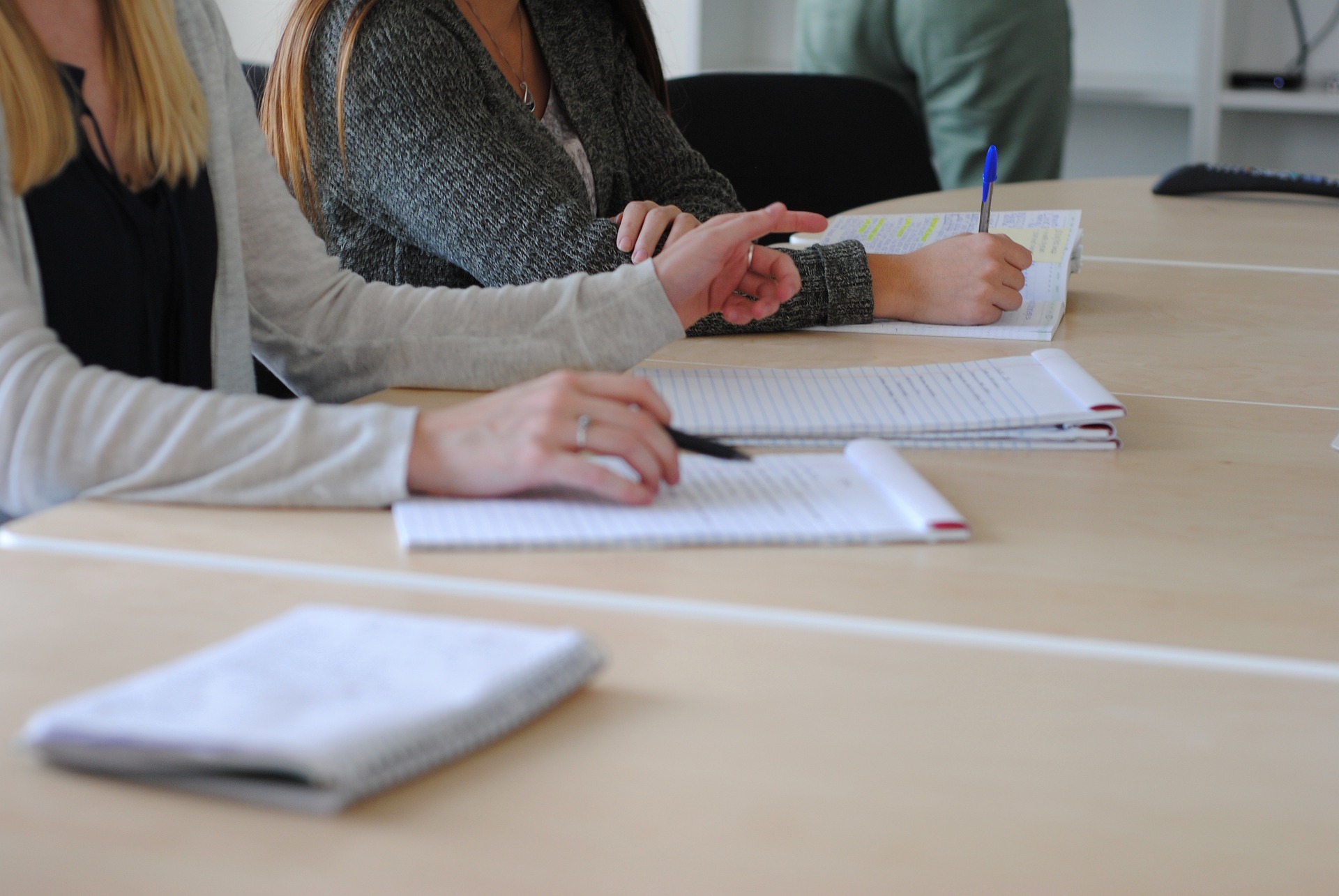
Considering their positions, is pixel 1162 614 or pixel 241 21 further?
pixel 241 21

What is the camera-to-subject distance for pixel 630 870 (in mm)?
413

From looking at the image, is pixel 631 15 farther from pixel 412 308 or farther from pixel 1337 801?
pixel 1337 801

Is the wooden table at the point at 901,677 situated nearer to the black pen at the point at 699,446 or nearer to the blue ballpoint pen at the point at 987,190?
the black pen at the point at 699,446

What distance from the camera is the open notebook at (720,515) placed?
0.67 metres

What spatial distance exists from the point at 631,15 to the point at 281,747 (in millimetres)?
1386

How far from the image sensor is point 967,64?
2.63m

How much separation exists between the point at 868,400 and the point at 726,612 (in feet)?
1.20

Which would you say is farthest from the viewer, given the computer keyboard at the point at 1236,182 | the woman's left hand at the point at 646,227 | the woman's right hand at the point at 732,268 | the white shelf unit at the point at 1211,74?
the white shelf unit at the point at 1211,74

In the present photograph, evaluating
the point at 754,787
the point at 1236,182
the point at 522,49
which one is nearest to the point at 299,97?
the point at 522,49

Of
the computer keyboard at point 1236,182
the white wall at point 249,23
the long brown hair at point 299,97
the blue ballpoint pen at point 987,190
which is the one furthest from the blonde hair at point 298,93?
the white wall at point 249,23

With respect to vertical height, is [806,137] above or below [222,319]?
below

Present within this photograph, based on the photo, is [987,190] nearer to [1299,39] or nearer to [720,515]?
[720,515]

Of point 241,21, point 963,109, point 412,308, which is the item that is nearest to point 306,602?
point 412,308

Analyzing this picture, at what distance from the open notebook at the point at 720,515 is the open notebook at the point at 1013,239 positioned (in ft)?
1.54
